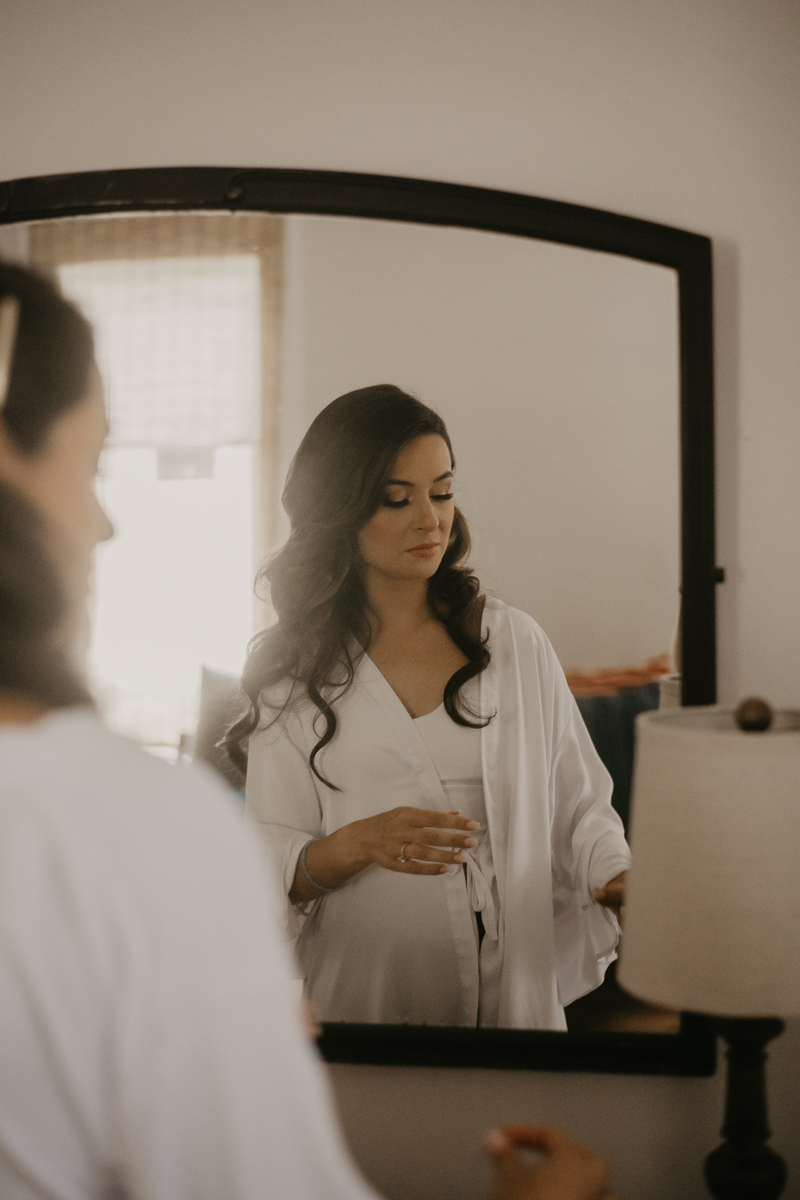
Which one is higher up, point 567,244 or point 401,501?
point 567,244

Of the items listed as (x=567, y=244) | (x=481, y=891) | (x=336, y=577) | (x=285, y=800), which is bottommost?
(x=481, y=891)

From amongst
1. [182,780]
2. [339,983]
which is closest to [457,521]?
[339,983]

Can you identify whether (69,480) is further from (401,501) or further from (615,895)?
(615,895)

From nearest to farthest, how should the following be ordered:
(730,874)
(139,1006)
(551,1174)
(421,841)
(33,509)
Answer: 1. (139,1006)
2. (33,509)
3. (551,1174)
4. (730,874)
5. (421,841)

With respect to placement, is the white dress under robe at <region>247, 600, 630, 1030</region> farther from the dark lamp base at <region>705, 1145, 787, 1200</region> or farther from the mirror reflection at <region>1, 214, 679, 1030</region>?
the dark lamp base at <region>705, 1145, 787, 1200</region>

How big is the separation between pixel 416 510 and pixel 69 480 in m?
0.70

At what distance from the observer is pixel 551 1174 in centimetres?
80

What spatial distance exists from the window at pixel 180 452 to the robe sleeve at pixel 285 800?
0.38 ft

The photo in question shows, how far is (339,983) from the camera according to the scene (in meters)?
1.29

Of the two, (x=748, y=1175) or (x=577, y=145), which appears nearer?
(x=748, y=1175)

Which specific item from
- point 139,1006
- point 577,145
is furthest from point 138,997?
point 577,145

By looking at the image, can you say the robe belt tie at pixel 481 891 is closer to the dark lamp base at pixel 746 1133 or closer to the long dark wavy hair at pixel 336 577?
the long dark wavy hair at pixel 336 577

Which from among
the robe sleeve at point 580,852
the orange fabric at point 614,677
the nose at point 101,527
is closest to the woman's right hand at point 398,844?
the robe sleeve at point 580,852

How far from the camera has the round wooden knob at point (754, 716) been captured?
3.13 feet
